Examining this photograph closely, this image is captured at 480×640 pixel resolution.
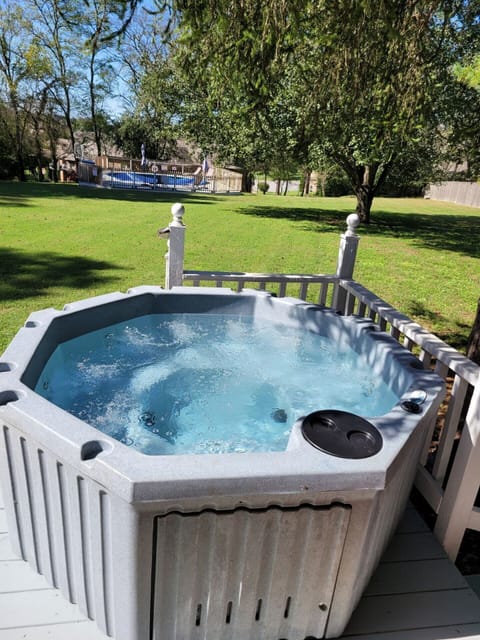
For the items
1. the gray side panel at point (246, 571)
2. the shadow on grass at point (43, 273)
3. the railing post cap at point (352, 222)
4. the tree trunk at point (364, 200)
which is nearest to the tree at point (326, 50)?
the railing post cap at point (352, 222)

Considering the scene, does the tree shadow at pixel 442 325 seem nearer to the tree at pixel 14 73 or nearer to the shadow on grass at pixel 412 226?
the shadow on grass at pixel 412 226

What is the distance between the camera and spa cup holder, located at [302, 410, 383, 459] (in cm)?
157

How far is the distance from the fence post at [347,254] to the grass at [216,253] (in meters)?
1.51

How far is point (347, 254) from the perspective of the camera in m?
3.88

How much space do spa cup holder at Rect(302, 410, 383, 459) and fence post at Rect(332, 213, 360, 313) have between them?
2.12 m

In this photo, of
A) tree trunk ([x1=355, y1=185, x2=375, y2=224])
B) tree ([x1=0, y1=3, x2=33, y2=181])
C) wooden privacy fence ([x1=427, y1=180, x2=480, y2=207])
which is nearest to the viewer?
tree trunk ([x1=355, y1=185, x2=375, y2=224])

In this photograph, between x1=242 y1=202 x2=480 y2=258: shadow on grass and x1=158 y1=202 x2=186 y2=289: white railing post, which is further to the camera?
x1=242 y1=202 x2=480 y2=258: shadow on grass

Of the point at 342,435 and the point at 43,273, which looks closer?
the point at 342,435

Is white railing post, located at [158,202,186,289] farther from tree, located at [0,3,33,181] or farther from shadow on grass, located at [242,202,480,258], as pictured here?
tree, located at [0,3,33,181]

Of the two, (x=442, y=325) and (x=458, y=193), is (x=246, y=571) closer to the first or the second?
(x=442, y=325)

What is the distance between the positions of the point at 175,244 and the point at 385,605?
2.81m

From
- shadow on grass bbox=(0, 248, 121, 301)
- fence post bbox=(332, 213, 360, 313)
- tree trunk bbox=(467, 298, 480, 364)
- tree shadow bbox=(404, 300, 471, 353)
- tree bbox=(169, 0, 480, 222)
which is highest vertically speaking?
tree bbox=(169, 0, 480, 222)

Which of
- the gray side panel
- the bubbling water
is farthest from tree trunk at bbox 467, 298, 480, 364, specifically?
the gray side panel

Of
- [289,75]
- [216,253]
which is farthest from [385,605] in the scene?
[289,75]
